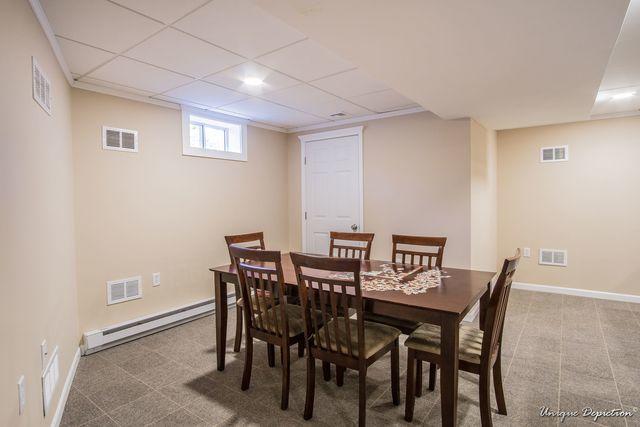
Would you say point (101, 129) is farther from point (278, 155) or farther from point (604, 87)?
point (604, 87)

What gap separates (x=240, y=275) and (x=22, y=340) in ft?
3.65

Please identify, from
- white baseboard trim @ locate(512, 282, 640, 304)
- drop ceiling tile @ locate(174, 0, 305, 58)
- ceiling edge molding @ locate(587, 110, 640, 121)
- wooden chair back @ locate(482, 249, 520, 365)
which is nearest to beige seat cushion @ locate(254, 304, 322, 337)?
wooden chair back @ locate(482, 249, 520, 365)

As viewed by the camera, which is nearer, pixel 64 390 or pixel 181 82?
pixel 64 390

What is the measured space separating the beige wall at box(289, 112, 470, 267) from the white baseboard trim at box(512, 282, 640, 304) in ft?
5.99

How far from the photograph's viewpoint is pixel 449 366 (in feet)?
5.69

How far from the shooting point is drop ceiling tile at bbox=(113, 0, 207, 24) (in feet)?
5.88


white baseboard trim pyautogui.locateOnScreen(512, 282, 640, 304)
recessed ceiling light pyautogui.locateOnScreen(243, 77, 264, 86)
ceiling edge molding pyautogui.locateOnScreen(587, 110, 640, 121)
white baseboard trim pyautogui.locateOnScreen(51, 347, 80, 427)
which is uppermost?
recessed ceiling light pyautogui.locateOnScreen(243, 77, 264, 86)

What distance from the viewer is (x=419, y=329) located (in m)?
2.16

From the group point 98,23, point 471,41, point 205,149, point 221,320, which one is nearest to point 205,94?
point 205,149

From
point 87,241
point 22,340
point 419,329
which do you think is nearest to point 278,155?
point 87,241

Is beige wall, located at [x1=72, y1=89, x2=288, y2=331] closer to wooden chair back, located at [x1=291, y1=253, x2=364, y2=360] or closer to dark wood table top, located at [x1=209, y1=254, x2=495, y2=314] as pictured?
dark wood table top, located at [x1=209, y1=254, x2=495, y2=314]

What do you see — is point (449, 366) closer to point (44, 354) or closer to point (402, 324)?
point (402, 324)

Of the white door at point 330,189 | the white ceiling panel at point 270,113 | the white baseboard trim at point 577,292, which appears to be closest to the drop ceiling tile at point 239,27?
the white ceiling panel at point 270,113

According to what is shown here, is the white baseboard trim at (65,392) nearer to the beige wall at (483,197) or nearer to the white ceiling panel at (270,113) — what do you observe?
the white ceiling panel at (270,113)
